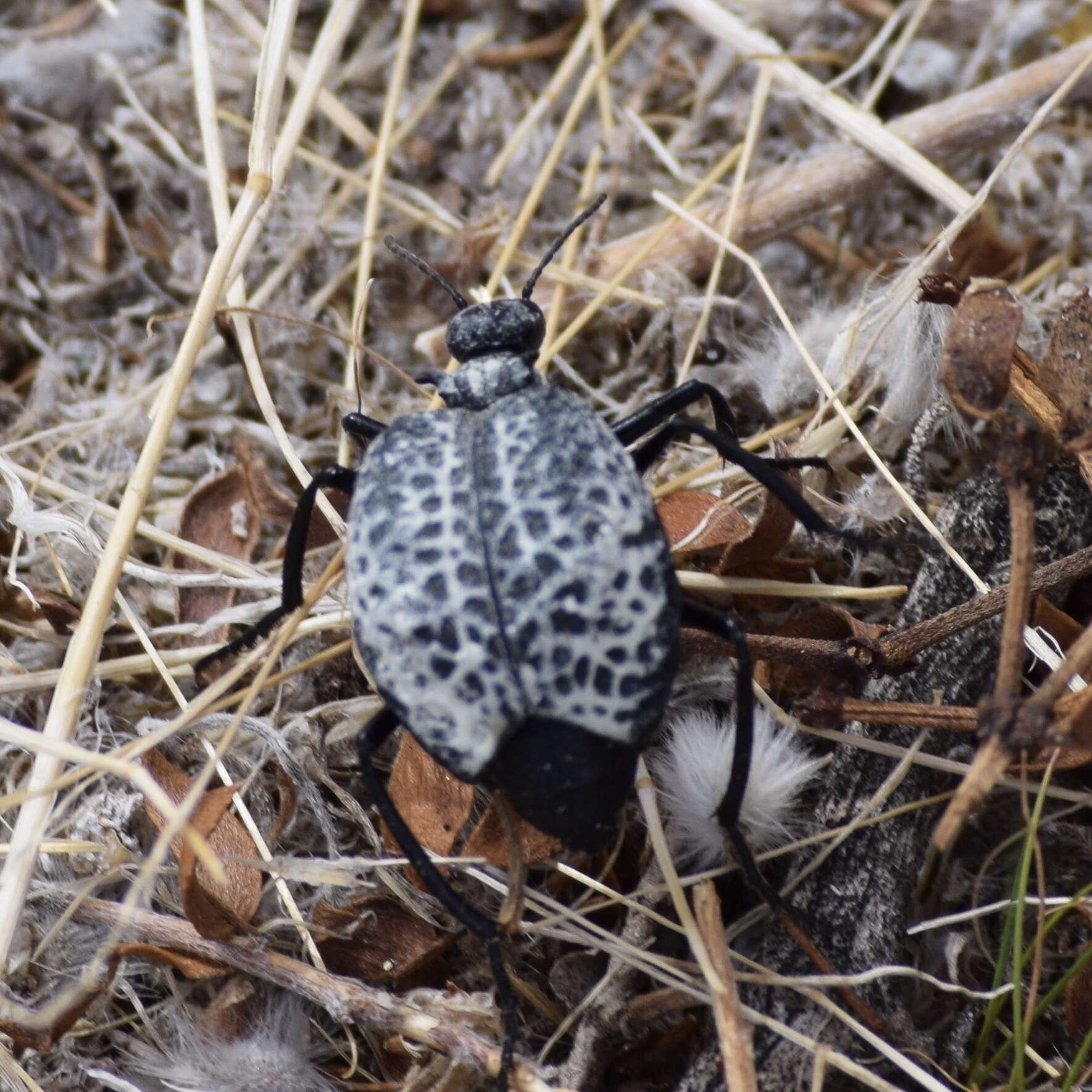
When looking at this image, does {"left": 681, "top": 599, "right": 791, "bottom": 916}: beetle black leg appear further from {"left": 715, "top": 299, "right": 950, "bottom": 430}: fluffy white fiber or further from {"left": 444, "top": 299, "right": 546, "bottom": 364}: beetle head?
{"left": 715, "top": 299, "right": 950, "bottom": 430}: fluffy white fiber

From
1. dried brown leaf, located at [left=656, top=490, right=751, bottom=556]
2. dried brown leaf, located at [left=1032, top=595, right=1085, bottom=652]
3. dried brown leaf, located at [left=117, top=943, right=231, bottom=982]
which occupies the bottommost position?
dried brown leaf, located at [left=117, top=943, right=231, bottom=982]

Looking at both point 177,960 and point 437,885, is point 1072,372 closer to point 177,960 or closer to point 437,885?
point 437,885

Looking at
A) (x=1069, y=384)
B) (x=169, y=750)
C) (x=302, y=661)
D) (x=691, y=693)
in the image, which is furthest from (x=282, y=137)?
(x=1069, y=384)

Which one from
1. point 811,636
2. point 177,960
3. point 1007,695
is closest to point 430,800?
point 177,960

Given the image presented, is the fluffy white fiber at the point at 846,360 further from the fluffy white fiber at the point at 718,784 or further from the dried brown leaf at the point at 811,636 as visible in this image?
the fluffy white fiber at the point at 718,784

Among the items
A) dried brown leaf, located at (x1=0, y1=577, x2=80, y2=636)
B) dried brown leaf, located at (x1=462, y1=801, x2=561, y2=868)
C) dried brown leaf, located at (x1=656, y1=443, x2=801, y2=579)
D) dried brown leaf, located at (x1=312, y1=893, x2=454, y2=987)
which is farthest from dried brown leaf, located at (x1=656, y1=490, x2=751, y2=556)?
dried brown leaf, located at (x1=0, y1=577, x2=80, y2=636)

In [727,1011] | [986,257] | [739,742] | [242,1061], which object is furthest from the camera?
[986,257]

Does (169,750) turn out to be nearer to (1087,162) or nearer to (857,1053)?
(857,1053)
